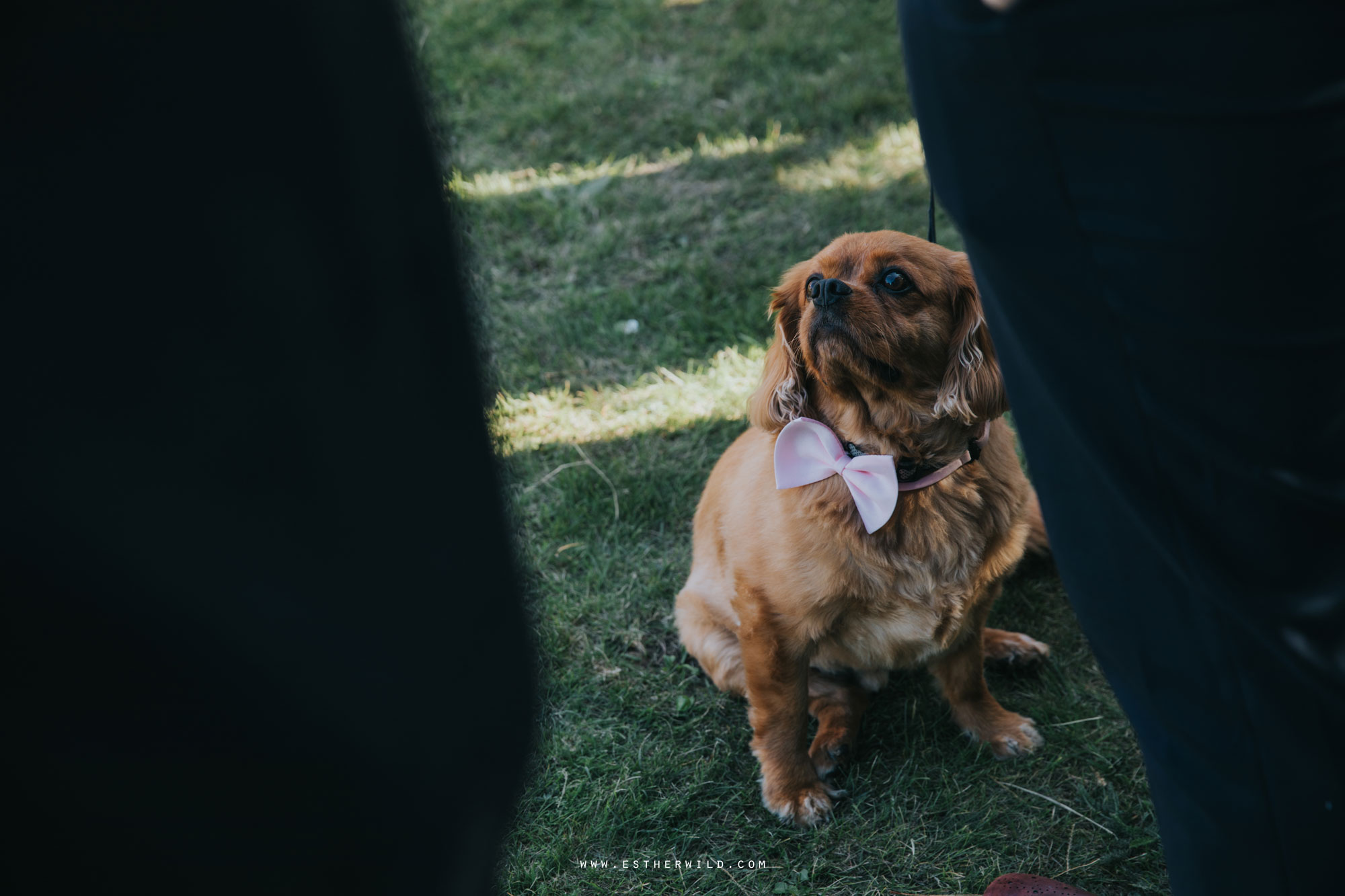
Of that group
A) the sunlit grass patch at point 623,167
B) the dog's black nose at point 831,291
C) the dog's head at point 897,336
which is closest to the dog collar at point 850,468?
the dog's head at point 897,336

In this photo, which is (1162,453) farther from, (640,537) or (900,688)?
(640,537)

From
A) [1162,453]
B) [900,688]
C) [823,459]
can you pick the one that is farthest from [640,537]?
[1162,453]

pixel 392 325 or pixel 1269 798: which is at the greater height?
pixel 392 325

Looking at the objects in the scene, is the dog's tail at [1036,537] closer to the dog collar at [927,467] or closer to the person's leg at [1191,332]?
the dog collar at [927,467]

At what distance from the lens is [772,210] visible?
15.2 feet

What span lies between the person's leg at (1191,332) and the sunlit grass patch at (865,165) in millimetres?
3808

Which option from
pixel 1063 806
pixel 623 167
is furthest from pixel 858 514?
pixel 623 167

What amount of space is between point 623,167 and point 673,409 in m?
2.11

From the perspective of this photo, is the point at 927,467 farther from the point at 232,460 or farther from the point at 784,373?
the point at 232,460

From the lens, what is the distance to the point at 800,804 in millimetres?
2174

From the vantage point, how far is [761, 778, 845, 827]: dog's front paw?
2.17 metres

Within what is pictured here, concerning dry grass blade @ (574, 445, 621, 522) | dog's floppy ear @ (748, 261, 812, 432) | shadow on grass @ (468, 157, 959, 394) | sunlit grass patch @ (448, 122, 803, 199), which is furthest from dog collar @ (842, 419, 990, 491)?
sunlit grass patch @ (448, 122, 803, 199)

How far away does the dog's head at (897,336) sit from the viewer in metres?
1.97

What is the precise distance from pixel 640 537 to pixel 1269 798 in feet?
6.96
